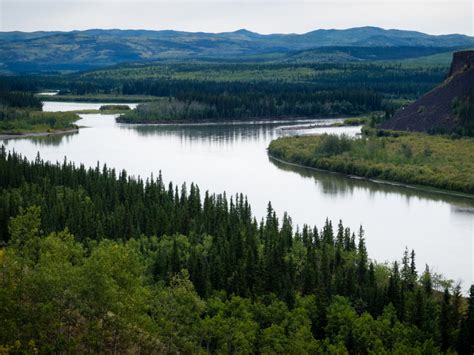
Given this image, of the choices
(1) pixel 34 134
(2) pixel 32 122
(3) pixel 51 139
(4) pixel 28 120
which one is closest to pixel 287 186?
(3) pixel 51 139

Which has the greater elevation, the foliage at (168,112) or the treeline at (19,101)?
the treeline at (19,101)

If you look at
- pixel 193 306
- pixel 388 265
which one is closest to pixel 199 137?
pixel 388 265

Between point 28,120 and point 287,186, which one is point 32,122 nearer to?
point 28,120

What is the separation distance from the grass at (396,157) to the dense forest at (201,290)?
27829 mm

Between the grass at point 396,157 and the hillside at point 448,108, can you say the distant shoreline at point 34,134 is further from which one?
the hillside at point 448,108

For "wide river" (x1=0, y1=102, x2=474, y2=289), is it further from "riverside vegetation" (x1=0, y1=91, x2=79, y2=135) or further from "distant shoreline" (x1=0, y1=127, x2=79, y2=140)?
"riverside vegetation" (x1=0, y1=91, x2=79, y2=135)

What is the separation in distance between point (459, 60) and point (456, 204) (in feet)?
211

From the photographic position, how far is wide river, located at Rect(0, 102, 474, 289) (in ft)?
211

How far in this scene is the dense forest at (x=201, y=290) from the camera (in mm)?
35750

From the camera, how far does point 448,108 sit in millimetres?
128875

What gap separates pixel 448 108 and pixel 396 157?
30852mm

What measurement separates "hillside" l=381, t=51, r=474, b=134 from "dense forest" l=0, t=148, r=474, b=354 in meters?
63.1

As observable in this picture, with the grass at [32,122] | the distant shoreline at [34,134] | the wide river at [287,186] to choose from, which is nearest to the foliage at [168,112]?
the grass at [32,122]

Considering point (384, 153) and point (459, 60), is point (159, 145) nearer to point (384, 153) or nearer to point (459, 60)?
point (384, 153)
